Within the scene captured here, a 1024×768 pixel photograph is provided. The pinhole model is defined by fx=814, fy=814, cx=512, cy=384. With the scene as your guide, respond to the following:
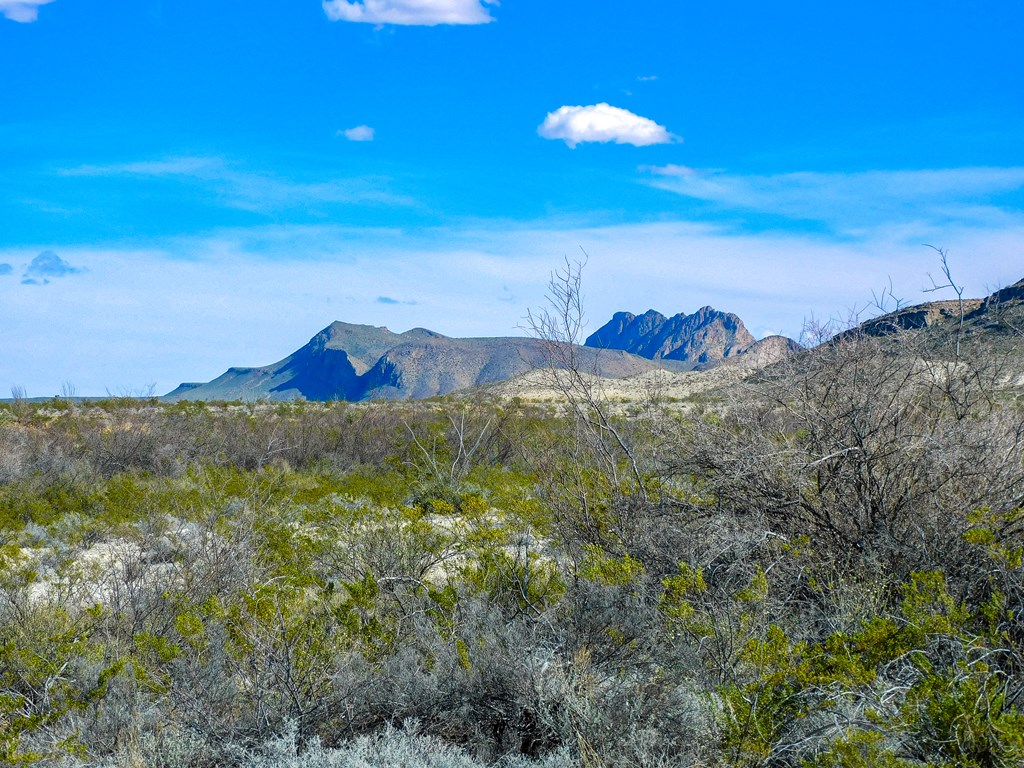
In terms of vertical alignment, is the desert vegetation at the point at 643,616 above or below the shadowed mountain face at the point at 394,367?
below

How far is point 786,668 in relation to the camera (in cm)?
410

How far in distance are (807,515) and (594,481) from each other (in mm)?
2193

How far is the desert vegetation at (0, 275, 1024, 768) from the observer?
404 cm

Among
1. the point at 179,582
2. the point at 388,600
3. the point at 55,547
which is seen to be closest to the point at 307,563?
the point at 179,582

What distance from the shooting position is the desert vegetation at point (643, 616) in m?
4.04

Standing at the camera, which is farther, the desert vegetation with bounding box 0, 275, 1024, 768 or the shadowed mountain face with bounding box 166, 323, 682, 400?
the shadowed mountain face with bounding box 166, 323, 682, 400

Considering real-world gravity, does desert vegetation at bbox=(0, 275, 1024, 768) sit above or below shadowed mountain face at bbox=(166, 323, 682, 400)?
below

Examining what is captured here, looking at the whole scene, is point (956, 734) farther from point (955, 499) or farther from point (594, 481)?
point (594, 481)

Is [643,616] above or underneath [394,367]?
underneath

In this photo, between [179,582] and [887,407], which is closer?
[887,407]

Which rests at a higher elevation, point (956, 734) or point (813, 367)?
point (813, 367)

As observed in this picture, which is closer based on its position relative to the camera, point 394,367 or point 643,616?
point 643,616

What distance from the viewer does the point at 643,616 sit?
5500 mm

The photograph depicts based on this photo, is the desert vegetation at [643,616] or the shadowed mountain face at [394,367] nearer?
the desert vegetation at [643,616]
